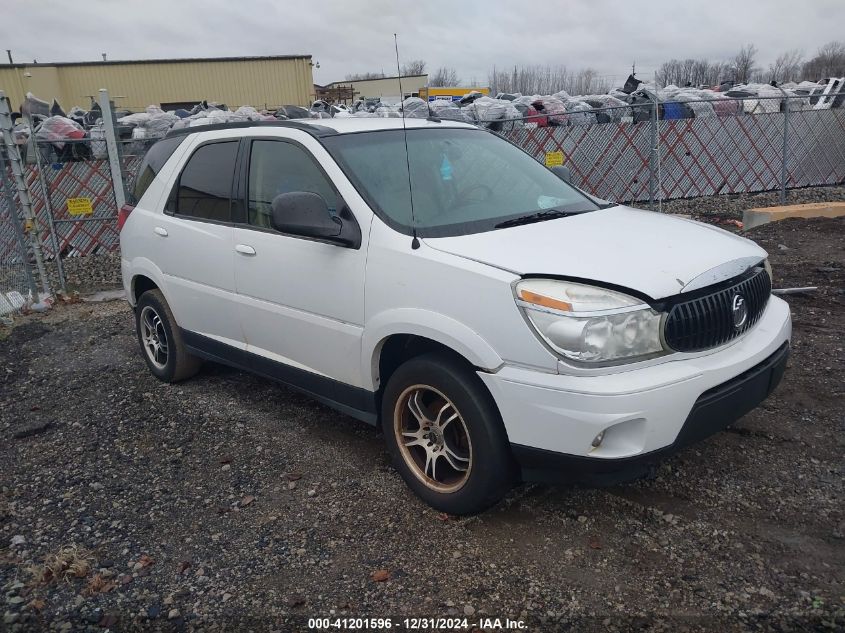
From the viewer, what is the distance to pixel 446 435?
3.21 metres

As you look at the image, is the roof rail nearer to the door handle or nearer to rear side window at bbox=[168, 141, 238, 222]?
rear side window at bbox=[168, 141, 238, 222]

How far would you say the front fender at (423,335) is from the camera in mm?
2855

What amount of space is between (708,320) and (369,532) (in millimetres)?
1787

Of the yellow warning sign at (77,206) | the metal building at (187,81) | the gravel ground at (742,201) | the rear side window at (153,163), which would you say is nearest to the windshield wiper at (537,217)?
the rear side window at (153,163)

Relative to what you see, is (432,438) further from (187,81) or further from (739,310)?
(187,81)

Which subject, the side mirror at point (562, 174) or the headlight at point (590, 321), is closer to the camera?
the headlight at point (590, 321)

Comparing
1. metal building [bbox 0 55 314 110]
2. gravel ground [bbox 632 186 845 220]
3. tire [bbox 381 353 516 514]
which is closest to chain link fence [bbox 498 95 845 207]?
gravel ground [bbox 632 186 845 220]

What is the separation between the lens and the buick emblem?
3.01m

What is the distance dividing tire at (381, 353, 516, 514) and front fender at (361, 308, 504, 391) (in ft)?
0.43

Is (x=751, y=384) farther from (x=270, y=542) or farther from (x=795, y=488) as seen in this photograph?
(x=270, y=542)

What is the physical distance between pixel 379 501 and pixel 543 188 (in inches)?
78.5

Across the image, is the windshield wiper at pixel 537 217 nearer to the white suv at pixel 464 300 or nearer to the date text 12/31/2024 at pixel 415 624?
the white suv at pixel 464 300

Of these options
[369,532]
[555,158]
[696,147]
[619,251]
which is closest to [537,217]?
[619,251]

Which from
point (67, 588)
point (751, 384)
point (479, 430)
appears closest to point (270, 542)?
point (67, 588)
